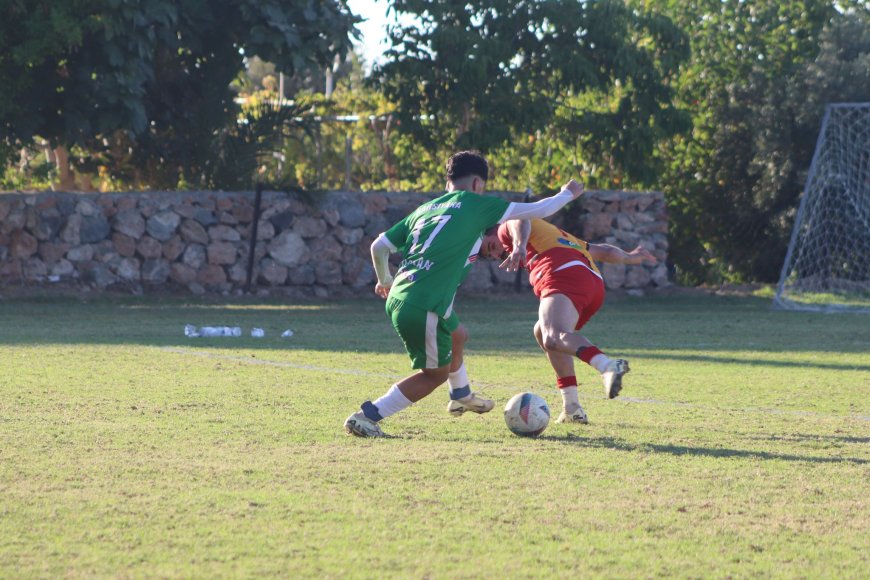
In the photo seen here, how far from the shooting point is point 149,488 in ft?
18.6

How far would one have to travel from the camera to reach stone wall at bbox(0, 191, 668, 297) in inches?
783

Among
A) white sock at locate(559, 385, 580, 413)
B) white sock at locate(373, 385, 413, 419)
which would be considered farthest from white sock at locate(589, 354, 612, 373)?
white sock at locate(373, 385, 413, 419)

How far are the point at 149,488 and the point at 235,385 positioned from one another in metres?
3.87

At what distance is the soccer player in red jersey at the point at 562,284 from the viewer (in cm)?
764

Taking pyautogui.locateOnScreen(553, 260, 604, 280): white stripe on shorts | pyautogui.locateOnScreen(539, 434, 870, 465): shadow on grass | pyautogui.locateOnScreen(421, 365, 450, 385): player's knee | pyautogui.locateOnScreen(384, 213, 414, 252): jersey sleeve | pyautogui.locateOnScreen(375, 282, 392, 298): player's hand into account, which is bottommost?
pyautogui.locateOnScreen(539, 434, 870, 465): shadow on grass

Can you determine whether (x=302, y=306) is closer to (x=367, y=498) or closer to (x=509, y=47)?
(x=509, y=47)

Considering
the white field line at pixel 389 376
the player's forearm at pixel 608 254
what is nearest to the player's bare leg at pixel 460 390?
the player's forearm at pixel 608 254

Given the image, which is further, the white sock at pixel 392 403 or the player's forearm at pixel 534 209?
the white sock at pixel 392 403

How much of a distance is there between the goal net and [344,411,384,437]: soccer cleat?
49.3ft

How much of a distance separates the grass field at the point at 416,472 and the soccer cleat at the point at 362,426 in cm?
10

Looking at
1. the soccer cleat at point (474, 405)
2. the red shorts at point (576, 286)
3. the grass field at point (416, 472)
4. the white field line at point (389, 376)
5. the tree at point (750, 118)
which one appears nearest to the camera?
the grass field at point (416, 472)

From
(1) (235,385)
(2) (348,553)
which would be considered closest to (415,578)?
(2) (348,553)

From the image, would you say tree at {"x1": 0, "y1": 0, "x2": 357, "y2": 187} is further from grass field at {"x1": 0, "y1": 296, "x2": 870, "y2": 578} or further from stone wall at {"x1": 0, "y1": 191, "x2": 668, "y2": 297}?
grass field at {"x1": 0, "y1": 296, "x2": 870, "y2": 578}

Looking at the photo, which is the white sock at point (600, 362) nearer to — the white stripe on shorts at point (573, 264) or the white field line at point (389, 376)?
the white stripe on shorts at point (573, 264)
